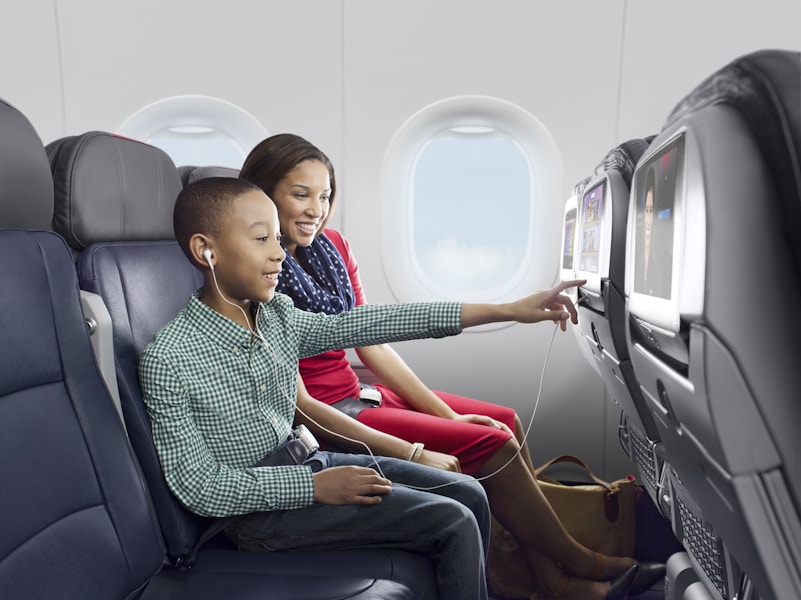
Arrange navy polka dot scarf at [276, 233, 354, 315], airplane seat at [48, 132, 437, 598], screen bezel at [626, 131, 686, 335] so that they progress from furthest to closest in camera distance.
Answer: navy polka dot scarf at [276, 233, 354, 315] < airplane seat at [48, 132, 437, 598] < screen bezel at [626, 131, 686, 335]

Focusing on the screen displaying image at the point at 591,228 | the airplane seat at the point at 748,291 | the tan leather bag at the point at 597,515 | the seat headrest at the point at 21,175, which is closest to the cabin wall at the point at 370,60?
the screen displaying image at the point at 591,228

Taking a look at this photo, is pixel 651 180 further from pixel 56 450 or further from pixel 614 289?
pixel 56 450

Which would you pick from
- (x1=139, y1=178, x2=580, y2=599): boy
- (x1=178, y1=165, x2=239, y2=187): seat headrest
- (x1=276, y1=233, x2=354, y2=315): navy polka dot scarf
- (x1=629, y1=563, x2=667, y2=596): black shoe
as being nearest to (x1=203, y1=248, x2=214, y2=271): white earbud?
(x1=139, y1=178, x2=580, y2=599): boy

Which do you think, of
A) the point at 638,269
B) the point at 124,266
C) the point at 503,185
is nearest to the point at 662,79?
the point at 503,185

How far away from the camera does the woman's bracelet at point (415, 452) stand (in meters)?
1.82

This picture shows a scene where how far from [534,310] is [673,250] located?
0.68 metres

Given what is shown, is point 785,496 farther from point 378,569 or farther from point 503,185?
point 503,185

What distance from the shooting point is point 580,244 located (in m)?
2.20

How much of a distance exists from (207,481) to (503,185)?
8.02ft

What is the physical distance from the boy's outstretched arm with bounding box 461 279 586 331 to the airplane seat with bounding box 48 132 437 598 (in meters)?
→ 0.54

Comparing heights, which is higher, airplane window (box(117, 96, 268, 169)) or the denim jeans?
airplane window (box(117, 96, 268, 169))

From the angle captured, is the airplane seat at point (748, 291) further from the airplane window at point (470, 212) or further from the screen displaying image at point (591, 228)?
the airplane window at point (470, 212)

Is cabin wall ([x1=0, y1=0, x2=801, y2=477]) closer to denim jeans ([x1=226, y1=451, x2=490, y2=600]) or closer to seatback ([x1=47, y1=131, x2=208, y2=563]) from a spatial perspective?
seatback ([x1=47, y1=131, x2=208, y2=563])

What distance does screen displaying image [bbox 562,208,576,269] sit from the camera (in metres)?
2.47
